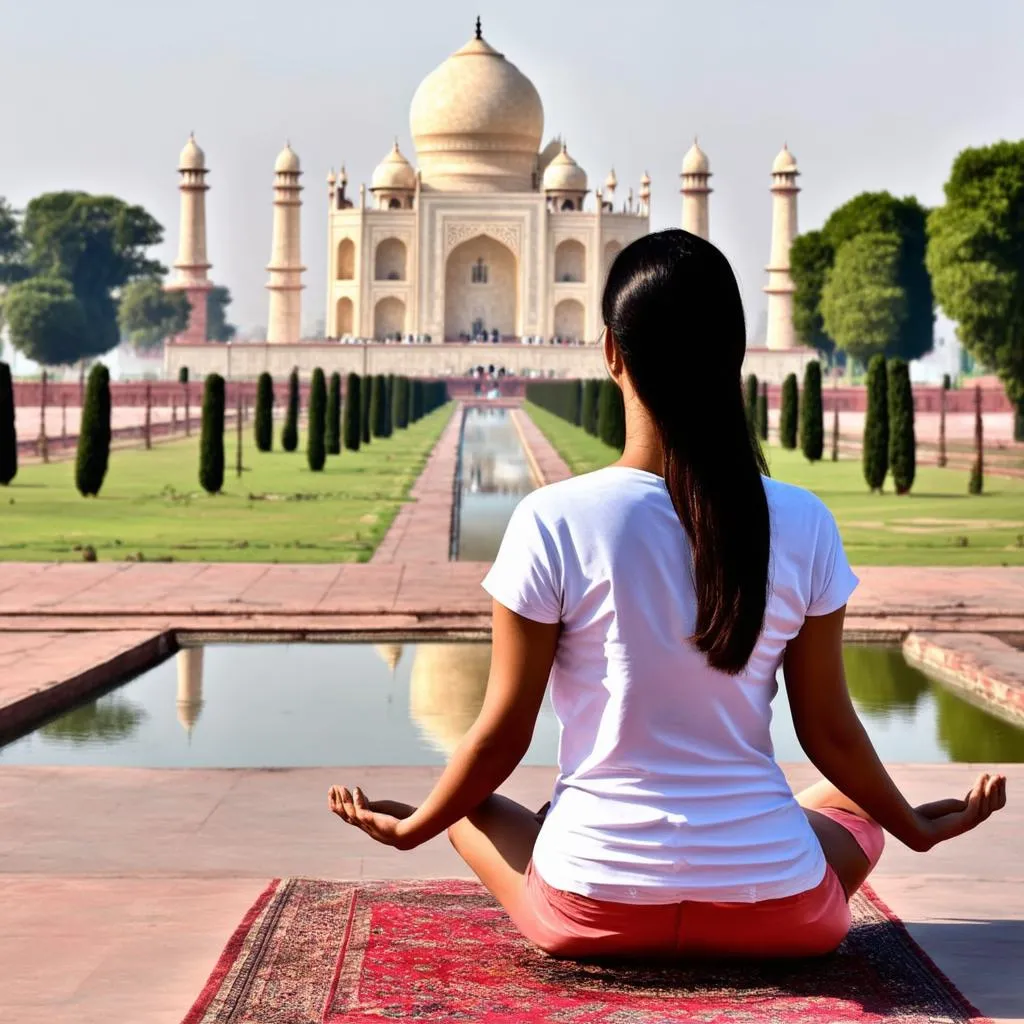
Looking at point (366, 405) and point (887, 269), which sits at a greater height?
point (887, 269)

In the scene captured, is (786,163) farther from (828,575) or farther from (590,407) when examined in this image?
(828,575)

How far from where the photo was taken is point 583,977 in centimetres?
160

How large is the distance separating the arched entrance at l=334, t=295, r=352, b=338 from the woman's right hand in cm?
4067

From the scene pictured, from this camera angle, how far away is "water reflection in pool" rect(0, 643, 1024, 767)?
Result: 357 cm

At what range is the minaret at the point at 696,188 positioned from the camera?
42.3 meters

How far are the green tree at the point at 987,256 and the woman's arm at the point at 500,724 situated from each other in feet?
55.7

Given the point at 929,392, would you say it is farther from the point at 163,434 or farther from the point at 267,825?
the point at 267,825

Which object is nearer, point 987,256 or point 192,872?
point 192,872

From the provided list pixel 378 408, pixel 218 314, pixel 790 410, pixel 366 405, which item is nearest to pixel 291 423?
pixel 366 405

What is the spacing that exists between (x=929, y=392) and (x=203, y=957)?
28457 millimetres

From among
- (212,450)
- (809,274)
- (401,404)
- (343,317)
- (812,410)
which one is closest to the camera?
(212,450)

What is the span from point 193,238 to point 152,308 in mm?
2969

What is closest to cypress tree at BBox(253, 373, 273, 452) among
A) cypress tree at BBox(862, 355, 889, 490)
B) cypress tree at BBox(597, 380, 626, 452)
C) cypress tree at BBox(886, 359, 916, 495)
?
cypress tree at BBox(597, 380, 626, 452)

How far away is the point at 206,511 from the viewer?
9.25 m
